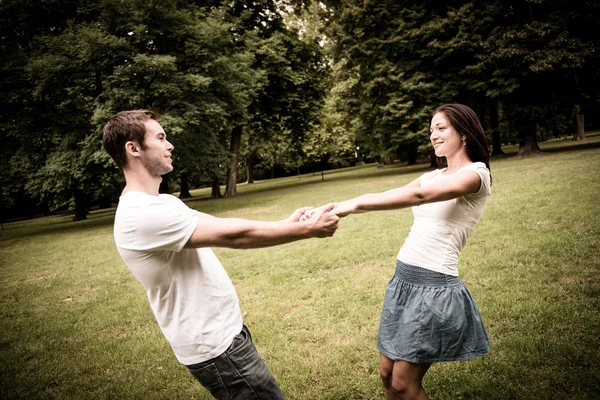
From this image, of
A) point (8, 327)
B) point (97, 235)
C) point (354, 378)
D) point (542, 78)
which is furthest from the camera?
point (542, 78)

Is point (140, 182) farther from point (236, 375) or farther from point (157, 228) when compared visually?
point (236, 375)

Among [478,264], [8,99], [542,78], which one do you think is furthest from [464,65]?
[8,99]

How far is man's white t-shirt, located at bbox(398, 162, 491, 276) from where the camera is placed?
2238mm

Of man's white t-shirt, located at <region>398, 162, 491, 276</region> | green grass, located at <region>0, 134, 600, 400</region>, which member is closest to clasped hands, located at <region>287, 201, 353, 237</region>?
man's white t-shirt, located at <region>398, 162, 491, 276</region>

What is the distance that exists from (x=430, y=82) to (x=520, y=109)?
6.08m

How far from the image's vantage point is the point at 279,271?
7035 mm

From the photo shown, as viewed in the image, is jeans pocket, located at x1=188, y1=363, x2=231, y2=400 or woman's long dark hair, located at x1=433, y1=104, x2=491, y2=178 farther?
woman's long dark hair, located at x1=433, y1=104, x2=491, y2=178

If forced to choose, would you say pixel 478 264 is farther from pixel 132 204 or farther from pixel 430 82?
pixel 430 82

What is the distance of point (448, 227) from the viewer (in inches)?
90.3

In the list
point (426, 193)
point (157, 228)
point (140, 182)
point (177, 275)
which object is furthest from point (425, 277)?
point (140, 182)

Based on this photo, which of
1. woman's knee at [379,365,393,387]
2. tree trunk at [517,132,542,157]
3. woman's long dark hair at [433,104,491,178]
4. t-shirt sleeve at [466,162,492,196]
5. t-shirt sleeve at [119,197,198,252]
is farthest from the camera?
tree trunk at [517,132,542,157]

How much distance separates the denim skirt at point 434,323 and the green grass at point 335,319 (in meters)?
1.33

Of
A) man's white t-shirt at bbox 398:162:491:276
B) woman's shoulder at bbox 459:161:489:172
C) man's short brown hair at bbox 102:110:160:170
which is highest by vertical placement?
man's short brown hair at bbox 102:110:160:170

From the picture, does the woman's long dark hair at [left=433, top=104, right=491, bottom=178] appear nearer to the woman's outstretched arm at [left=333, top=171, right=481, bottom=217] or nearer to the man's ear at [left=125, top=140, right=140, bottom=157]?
the woman's outstretched arm at [left=333, top=171, right=481, bottom=217]
